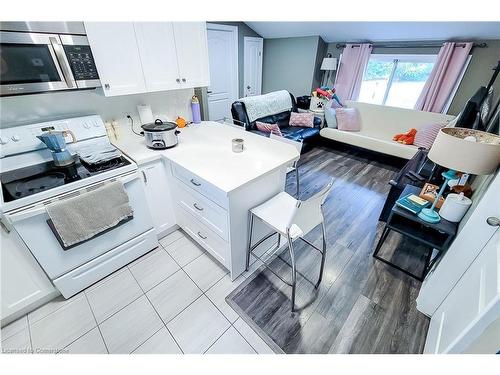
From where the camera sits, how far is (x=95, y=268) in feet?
5.20

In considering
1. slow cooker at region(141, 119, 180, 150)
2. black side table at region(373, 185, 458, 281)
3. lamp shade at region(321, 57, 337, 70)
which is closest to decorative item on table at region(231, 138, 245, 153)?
slow cooker at region(141, 119, 180, 150)

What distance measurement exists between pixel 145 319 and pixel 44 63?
1703mm

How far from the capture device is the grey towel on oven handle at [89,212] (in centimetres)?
126

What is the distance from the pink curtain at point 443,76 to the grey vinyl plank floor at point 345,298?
2.68 m

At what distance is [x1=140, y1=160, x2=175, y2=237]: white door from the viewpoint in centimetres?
170

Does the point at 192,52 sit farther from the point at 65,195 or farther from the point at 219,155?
the point at 65,195

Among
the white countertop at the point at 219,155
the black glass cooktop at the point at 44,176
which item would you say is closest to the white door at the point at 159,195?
the white countertop at the point at 219,155

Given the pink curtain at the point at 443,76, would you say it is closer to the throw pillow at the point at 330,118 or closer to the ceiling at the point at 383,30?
the ceiling at the point at 383,30

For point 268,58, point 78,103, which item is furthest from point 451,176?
point 268,58

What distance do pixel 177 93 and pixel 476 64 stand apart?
4414 millimetres

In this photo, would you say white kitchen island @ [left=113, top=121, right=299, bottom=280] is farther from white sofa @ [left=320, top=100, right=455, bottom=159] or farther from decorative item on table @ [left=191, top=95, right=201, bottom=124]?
white sofa @ [left=320, top=100, right=455, bottom=159]
